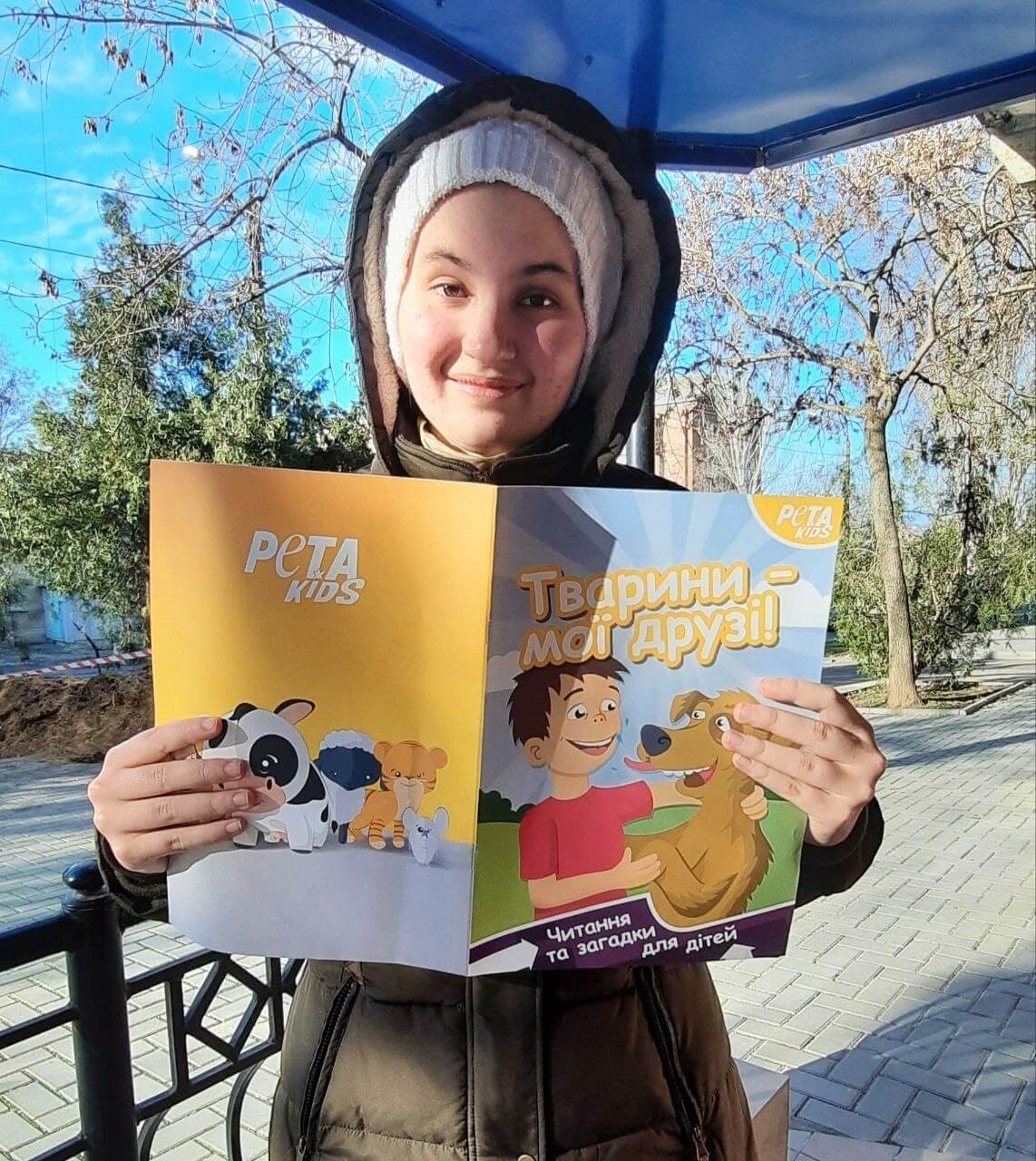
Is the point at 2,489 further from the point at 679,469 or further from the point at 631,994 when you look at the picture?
the point at 679,469

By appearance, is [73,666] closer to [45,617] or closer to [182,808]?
[45,617]

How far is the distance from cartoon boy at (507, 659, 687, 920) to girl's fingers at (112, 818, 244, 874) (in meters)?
0.28

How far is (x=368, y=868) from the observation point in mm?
767

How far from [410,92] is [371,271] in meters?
0.87

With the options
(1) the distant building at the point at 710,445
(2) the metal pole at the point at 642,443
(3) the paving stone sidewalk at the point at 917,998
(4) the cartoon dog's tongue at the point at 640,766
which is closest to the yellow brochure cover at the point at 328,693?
(4) the cartoon dog's tongue at the point at 640,766

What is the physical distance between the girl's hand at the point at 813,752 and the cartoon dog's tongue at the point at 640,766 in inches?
3.0

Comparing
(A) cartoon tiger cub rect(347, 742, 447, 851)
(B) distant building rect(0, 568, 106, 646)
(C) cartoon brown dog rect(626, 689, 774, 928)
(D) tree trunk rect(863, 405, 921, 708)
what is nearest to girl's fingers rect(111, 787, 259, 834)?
(A) cartoon tiger cub rect(347, 742, 447, 851)

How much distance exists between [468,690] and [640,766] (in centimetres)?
19

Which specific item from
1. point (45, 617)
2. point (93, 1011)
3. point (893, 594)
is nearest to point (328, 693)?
point (93, 1011)

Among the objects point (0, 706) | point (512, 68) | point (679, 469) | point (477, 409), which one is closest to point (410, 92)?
point (512, 68)

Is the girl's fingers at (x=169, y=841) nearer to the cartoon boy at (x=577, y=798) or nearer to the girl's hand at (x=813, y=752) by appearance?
the cartoon boy at (x=577, y=798)

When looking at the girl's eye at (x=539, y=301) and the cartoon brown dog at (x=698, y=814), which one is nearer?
the cartoon brown dog at (x=698, y=814)

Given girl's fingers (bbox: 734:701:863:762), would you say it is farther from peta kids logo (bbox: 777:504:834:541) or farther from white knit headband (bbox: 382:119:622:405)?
white knit headband (bbox: 382:119:622:405)

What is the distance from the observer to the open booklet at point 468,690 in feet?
2.46
